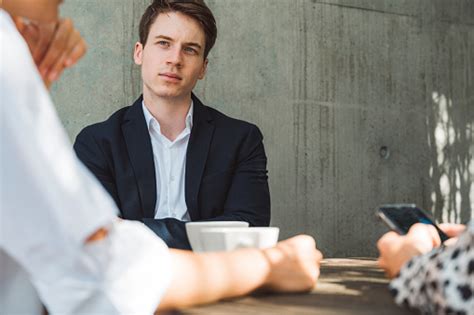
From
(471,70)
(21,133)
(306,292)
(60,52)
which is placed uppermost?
(471,70)

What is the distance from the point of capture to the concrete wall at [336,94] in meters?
4.15

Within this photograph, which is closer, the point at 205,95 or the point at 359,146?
the point at 205,95

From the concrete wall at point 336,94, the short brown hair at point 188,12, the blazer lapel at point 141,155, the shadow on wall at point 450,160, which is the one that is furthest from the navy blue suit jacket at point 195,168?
the shadow on wall at point 450,160

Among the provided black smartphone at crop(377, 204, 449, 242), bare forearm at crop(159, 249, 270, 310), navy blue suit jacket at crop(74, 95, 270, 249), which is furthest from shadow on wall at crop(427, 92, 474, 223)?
bare forearm at crop(159, 249, 270, 310)

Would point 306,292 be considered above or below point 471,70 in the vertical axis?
below

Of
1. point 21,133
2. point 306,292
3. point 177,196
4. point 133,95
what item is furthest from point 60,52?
point 133,95

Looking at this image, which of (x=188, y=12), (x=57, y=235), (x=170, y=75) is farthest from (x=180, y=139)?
(x=57, y=235)

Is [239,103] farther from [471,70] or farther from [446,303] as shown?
[446,303]

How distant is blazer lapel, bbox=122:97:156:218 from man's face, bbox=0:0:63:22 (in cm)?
143

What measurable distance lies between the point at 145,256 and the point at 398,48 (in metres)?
4.28

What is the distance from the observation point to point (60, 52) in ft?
3.84

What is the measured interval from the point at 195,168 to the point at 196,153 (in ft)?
0.20

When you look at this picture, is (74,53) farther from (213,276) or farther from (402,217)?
(402,217)

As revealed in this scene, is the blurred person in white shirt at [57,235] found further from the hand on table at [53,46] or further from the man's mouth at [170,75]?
the man's mouth at [170,75]
